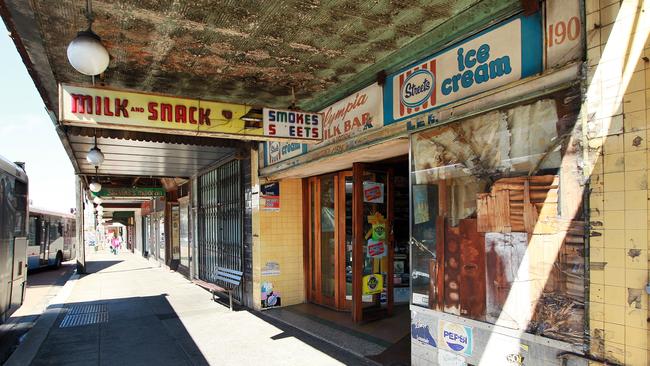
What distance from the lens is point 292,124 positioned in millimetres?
5488

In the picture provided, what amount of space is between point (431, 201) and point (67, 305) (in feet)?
30.7

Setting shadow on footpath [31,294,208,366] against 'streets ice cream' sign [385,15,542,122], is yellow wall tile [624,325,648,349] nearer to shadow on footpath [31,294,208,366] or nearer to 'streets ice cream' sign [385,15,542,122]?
'streets ice cream' sign [385,15,542,122]

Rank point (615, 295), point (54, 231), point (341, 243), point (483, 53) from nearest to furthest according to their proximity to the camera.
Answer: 1. point (615, 295)
2. point (483, 53)
3. point (341, 243)
4. point (54, 231)

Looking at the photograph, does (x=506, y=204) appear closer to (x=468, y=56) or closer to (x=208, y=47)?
(x=468, y=56)

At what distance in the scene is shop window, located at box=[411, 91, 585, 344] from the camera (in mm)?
2996

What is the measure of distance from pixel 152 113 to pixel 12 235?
472cm

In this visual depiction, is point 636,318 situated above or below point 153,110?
below

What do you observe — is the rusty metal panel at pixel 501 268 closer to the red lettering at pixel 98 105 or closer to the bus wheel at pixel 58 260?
the red lettering at pixel 98 105

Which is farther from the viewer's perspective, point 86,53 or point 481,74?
point 481,74

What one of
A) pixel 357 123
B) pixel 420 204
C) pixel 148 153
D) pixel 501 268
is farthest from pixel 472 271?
pixel 148 153

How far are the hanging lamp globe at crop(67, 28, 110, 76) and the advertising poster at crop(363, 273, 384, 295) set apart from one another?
16.7 ft

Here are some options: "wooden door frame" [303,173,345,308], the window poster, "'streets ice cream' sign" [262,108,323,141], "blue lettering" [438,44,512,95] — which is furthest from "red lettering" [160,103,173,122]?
"wooden door frame" [303,173,345,308]

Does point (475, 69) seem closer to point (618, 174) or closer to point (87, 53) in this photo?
point (618, 174)

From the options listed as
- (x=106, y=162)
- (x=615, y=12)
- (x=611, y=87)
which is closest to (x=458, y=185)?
(x=611, y=87)
